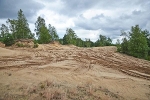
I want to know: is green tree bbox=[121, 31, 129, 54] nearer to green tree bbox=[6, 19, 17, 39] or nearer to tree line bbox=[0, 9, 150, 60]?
tree line bbox=[0, 9, 150, 60]

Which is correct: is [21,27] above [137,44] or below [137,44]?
above

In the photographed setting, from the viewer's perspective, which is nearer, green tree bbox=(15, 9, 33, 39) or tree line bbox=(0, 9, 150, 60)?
tree line bbox=(0, 9, 150, 60)

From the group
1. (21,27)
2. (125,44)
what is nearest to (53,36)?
(21,27)

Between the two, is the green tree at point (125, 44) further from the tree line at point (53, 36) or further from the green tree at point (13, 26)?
the green tree at point (13, 26)

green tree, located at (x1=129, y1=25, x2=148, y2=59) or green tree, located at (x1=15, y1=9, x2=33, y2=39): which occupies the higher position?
green tree, located at (x1=15, y1=9, x2=33, y2=39)

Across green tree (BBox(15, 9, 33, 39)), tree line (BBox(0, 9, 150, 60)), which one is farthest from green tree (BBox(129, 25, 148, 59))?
green tree (BBox(15, 9, 33, 39))

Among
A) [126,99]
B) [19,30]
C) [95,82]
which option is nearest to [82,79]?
[95,82]

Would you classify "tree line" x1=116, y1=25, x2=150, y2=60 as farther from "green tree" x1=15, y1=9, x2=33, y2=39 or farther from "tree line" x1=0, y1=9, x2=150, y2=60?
"green tree" x1=15, y1=9, x2=33, y2=39

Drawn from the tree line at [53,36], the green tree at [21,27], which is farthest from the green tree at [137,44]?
the green tree at [21,27]

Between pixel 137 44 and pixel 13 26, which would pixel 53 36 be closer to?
pixel 13 26

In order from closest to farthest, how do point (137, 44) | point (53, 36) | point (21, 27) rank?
point (137, 44) → point (21, 27) → point (53, 36)

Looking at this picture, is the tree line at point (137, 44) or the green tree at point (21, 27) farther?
the green tree at point (21, 27)

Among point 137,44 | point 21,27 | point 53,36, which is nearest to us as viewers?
point 137,44

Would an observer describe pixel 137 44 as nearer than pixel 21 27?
Yes
